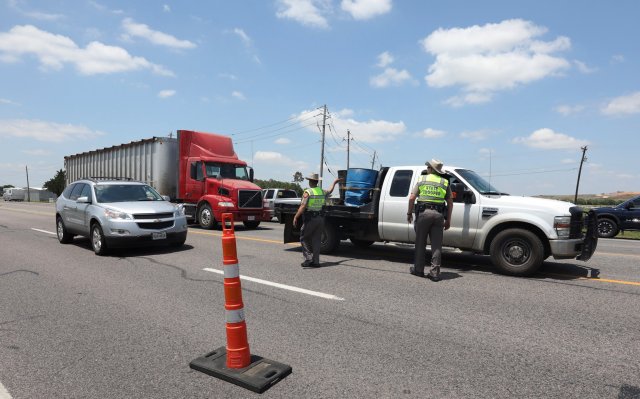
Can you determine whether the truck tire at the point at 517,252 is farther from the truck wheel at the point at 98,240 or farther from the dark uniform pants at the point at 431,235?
the truck wheel at the point at 98,240

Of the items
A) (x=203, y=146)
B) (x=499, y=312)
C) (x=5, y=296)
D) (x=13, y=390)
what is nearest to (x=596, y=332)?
(x=499, y=312)

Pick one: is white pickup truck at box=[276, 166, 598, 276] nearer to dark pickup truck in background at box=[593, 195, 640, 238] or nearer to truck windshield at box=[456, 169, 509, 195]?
truck windshield at box=[456, 169, 509, 195]

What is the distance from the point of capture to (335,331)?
4281 mm

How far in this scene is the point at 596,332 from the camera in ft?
14.0

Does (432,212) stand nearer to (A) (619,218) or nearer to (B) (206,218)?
(B) (206,218)

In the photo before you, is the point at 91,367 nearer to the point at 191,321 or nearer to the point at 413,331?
the point at 191,321

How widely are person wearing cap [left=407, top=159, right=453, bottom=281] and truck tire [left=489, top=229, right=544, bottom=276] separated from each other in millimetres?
962

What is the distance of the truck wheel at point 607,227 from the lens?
603 inches

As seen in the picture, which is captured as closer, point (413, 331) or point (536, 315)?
point (413, 331)

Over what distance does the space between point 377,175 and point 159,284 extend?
15.5ft

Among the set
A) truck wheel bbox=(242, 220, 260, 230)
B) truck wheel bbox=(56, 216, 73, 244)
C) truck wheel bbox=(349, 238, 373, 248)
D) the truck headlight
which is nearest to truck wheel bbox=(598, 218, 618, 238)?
truck wheel bbox=(349, 238, 373, 248)

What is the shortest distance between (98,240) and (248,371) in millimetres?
7429

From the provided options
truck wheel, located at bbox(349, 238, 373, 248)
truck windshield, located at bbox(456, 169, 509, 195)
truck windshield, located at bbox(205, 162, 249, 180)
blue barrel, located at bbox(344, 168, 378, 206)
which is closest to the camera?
truck windshield, located at bbox(456, 169, 509, 195)

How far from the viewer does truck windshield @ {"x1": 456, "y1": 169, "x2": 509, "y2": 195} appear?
7.65 meters
